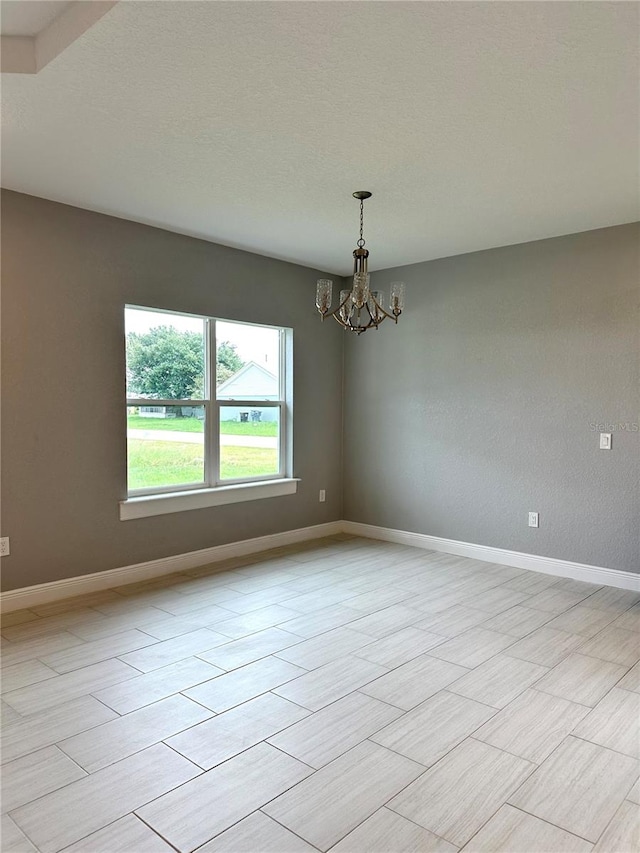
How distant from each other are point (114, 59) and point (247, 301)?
109 inches

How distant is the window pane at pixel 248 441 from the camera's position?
489 cm

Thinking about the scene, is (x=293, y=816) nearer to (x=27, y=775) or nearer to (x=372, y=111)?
(x=27, y=775)

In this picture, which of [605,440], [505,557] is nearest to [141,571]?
[505,557]

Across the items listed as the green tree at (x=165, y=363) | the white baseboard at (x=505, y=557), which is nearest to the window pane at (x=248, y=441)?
the green tree at (x=165, y=363)

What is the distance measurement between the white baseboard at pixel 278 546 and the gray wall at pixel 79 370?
7 cm

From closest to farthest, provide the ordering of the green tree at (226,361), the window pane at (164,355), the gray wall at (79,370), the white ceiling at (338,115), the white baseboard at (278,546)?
the white ceiling at (338,115)
the gray wall at (79,370)
the white baseboard at (278,546)
the window pane at (164,355)
the green tree at (226,361)

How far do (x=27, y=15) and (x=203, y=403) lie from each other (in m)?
2.88

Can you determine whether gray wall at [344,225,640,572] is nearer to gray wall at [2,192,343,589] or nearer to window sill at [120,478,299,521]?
window sill at [120,478,299,521]

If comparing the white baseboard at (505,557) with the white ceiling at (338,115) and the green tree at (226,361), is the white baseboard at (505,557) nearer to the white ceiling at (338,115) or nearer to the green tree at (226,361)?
the green tree at (226,361)

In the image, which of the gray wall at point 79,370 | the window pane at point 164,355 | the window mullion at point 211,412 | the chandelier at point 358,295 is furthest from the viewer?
the window mullion at point 211,412

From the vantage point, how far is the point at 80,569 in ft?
12.7

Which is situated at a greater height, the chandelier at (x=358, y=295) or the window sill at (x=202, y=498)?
the chandelier at (x=358, y=295)

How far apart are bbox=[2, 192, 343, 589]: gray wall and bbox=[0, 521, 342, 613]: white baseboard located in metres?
0.06

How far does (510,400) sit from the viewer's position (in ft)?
15.3
